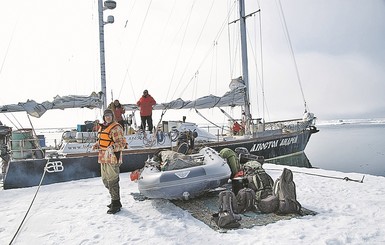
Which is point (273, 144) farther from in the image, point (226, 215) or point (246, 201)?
point (226, 215)

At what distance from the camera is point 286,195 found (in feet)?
14.3

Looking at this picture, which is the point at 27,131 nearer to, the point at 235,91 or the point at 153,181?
the point at 153,181

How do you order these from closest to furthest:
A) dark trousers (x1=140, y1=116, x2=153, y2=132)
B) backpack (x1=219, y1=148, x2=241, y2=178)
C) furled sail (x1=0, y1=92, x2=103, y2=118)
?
backpack (x1=219, y1=148, x2=241, y2=178)
furled sail (x1=0, y1=92, x2=103, y2=118)
dark trousers (x1=140, y1=116, x2=153, y2=132)

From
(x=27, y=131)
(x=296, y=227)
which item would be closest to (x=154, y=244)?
(x=296, y=227)

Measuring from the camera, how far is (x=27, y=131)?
8.20m

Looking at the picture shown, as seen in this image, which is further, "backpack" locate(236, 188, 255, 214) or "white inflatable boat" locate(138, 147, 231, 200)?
"white inflatable boat" locate(138, 147, 231, 200)

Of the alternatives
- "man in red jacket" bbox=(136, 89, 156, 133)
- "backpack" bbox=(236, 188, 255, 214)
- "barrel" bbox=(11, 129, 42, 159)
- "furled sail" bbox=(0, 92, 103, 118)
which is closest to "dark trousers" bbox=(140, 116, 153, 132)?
"man in red jacket" bbox=(136, 89, 156, 133)

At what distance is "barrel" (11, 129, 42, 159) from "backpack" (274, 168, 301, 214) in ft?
20.8

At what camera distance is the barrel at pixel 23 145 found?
7855mm

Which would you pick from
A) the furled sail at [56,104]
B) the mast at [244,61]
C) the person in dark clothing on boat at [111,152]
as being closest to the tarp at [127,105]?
the furled sail at [56,104]

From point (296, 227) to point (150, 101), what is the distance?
22.9 feet

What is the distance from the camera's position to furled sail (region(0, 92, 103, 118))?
970 centimetres

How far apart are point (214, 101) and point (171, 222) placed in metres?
8.48

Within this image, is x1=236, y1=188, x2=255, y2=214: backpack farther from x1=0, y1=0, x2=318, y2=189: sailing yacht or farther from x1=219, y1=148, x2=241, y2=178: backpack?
x1=0, y1=0, x2=318, y2=189: sailing yacht
